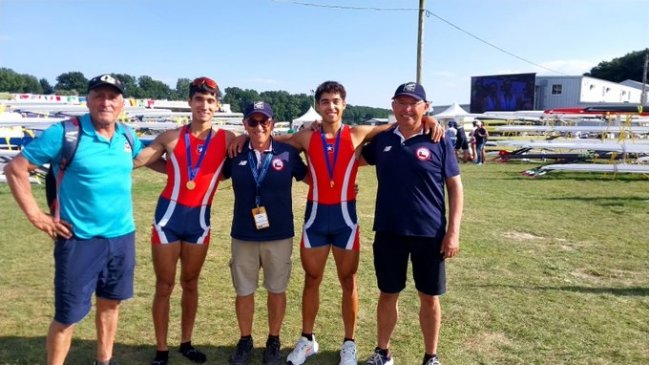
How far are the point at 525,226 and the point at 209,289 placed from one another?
5907mm

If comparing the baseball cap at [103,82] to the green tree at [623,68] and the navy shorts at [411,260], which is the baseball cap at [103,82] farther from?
the green tree at [623,68]

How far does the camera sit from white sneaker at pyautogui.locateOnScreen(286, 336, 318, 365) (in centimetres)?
384

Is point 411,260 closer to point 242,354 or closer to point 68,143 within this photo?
point 242,354

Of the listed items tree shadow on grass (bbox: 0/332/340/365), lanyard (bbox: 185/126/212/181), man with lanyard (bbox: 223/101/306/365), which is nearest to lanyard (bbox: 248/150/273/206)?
man with lanyard (bbox: 223/101/306/365)

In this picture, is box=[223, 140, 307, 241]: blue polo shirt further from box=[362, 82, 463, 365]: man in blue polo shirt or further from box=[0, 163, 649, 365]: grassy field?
box=[0, 163, 649, 365]: grassy field

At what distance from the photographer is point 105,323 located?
344 centimetres

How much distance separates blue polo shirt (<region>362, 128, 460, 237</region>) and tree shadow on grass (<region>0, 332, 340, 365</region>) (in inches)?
54.1

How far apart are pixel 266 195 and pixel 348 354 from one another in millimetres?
1449

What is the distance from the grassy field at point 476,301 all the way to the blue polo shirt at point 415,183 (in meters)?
1.24

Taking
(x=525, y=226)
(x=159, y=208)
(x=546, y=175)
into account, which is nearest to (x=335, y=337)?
(x=159, y=208)

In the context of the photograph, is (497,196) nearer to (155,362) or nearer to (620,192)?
(620,192)

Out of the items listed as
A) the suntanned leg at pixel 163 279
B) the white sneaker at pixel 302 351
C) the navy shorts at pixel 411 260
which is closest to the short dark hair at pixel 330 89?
the navy shorts at pixel 411 260

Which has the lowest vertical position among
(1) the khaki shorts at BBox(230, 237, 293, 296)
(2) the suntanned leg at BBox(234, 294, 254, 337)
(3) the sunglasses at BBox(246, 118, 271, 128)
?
(2) the suntanned leg at BBox(234, 294, 254, 337)

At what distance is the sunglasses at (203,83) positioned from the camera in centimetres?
359
